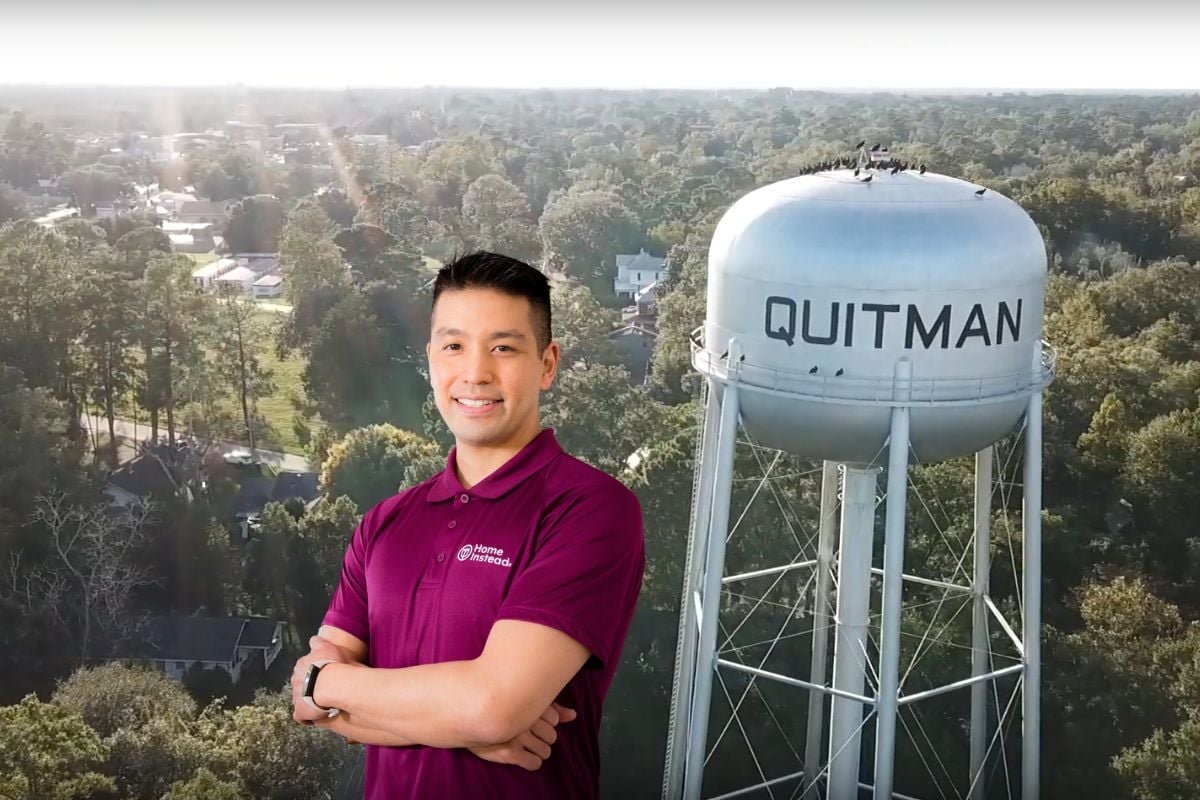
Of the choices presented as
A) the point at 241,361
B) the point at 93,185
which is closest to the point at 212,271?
the point at 93,185

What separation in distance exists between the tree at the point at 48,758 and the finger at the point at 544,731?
1388 centimetres

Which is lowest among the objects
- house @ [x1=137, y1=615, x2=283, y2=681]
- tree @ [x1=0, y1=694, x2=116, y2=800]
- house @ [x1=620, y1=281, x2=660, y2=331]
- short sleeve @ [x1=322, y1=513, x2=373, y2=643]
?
house @ [x1=137, y1=615, x2=283, y2=681]

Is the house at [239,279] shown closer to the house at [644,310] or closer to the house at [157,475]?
the house at [157,475]

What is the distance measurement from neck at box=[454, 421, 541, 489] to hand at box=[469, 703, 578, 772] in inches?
24.7

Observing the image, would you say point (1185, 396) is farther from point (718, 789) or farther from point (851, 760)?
point (851, 760)

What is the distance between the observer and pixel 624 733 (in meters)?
18.3

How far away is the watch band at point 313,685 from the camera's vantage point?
3055 millimetres

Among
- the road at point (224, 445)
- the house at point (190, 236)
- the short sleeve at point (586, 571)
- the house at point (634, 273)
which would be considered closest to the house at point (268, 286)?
the house at point (190, 236)

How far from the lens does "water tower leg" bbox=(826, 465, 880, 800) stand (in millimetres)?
9727

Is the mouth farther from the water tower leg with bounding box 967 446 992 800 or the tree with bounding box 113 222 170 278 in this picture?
the tree with bounding box 113 222 170 278

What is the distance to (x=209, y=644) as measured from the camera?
65.0 feet

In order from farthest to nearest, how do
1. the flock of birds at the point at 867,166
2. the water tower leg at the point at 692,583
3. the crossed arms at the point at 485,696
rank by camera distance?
the water tower leg at the point at 692,583 → the flock of birds at the point at 867,166 → the crossed arms at the point at 485,696

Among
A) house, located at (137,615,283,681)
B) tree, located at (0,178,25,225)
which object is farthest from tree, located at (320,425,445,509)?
tree, located at (0,178,25,225)

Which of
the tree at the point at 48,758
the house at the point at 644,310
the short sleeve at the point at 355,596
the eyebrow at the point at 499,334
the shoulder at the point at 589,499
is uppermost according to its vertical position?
the eyebrow at the point at 499,334
